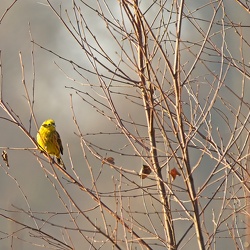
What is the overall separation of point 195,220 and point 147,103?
829 millimetres

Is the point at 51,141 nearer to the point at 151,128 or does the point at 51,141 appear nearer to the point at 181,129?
the point at 151,128

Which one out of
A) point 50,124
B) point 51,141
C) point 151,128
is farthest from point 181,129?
point 50,124

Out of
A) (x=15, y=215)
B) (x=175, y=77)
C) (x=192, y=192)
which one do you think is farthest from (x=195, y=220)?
(x=15, y=215)

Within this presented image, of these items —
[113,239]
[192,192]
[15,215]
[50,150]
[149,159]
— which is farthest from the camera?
[50,150]

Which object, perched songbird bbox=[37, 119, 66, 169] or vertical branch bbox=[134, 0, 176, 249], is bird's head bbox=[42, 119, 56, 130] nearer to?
perched songbird bbox=[37, 119, 66, 169]

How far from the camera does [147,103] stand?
3.78 m

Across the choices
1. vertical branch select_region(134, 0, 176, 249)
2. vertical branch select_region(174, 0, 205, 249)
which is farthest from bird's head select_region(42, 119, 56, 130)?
vertical branch select_region(174, 0, 205, 249)

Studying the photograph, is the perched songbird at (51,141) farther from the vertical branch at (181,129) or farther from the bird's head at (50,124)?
the vertical branch at (181,129)

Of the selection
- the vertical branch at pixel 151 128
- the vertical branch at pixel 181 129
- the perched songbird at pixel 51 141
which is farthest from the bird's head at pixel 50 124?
the vertical branch at pixel 181 129

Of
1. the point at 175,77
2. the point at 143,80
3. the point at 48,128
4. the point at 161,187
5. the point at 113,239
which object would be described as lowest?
the point at 113,239

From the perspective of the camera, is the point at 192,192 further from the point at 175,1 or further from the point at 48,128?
the point at 48,128

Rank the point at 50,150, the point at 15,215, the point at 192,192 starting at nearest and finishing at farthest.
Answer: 1. the point at 192,192
2. the point at 15,215
3. the point at 50,150

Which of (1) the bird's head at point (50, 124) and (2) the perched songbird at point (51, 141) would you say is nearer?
(2) the perched songbird at point (51, 141)

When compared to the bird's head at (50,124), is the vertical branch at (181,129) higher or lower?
lower
